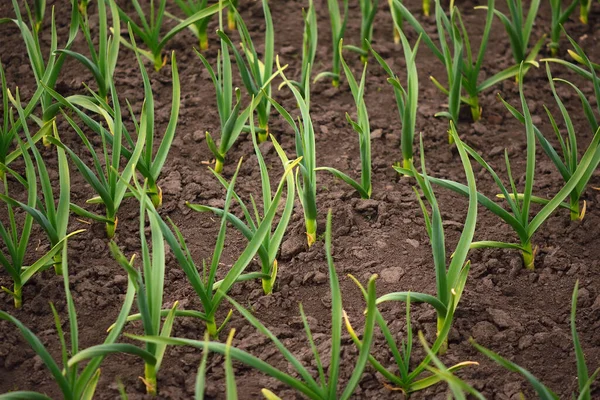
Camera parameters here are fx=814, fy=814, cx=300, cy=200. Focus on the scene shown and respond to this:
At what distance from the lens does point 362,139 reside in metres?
2.25

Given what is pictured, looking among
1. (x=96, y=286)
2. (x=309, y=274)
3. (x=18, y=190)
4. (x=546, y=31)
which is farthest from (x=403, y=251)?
(x=546, y=31)

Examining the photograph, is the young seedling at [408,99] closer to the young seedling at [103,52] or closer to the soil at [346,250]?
the soil at [346,250]

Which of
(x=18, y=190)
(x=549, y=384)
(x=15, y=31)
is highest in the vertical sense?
(x=15, y=31)

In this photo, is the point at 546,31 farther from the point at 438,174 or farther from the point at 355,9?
the point at 438,174

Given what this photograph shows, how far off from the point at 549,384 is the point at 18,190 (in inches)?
63.7

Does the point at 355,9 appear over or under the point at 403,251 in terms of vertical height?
over

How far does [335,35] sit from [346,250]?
794mm

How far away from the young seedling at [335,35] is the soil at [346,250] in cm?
6

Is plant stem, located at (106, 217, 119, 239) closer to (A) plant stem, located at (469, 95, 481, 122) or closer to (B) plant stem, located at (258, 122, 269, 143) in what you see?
(B) plant stem, located at (258, 122, 269, 143)

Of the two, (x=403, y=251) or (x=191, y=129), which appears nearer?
(x=403, y=251)

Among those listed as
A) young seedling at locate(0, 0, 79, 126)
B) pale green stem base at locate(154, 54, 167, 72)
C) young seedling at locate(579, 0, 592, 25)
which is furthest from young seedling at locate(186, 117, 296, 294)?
young seedling at locate(579, 0, 592, 25)

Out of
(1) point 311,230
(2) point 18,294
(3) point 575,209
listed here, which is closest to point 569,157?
(3) point 575,209

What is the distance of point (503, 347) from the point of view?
6.60ft

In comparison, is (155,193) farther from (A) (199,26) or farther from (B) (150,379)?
(A) (199,26)
